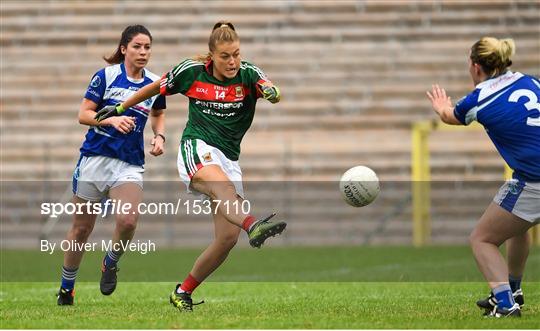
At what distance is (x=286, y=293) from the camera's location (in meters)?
9.92

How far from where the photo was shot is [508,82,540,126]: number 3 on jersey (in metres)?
7.00

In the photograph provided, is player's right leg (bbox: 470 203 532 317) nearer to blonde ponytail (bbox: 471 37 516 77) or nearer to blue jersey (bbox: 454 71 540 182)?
blue jersey (bbox: 454 71 540 182)

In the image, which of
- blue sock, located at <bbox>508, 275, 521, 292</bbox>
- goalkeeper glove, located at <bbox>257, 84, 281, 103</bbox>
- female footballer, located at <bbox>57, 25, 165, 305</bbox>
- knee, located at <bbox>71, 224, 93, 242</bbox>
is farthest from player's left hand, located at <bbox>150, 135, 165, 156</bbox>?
blue sock, located at <bbox>508, 275, 521, 292</bbox>

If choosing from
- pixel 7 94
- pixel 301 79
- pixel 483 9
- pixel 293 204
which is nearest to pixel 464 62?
pixel 483 9

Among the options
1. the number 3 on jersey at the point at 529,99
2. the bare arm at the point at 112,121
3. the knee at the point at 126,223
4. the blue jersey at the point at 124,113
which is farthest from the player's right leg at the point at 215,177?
the number 3 on jersey at the point at 529,99

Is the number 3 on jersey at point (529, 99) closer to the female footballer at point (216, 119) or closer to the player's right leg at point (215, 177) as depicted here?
the female footballer at point (216, 119)

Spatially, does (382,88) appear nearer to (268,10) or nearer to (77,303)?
(268,10)

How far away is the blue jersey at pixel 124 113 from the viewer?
8.77 metres

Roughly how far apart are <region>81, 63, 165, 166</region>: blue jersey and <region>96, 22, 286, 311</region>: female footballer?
965 mm

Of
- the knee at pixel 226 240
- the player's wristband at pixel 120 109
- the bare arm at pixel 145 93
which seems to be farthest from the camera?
the player's wristband at pixel 120 109

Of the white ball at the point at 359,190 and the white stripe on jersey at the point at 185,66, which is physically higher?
the white stripe on jersey at the point at 185,66

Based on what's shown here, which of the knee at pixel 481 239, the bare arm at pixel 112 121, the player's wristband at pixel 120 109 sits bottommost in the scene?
the knee at pixel 481 239

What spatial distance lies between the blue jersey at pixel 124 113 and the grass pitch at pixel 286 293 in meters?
1.17

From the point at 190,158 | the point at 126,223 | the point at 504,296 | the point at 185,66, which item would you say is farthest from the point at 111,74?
the point at 504,296
